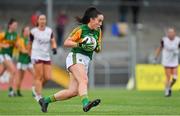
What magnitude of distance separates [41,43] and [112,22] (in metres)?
19.0

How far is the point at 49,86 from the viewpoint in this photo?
35.3 meters

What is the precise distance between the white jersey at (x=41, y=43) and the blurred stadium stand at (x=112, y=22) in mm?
12796

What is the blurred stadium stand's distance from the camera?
3603 cm

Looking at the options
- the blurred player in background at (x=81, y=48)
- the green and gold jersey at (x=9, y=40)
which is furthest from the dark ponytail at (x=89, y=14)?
the green and gold jersey at (x=9, y=40)

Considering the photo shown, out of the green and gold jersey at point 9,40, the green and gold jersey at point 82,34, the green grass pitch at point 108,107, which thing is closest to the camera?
the green and gold jersey at point 82,34

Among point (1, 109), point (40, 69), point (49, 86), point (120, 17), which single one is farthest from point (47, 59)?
point (120, 17)

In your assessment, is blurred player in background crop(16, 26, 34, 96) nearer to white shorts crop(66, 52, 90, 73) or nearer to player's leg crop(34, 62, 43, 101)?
player's leg crop(34, 62, 43, 101)

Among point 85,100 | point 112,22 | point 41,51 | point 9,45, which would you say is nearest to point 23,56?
point 9,45

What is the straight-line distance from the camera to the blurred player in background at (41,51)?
22.3m

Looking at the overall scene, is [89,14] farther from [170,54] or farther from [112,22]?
[112,22]

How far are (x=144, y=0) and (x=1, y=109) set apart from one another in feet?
76.8

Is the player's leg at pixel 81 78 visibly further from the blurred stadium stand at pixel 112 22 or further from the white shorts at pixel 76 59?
the blurred stadium stand at pixel 112 22

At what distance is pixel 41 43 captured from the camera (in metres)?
22.9

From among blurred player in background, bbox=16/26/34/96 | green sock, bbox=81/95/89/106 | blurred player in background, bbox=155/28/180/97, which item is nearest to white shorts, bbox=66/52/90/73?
green sock, bbox=81/95/89/106
